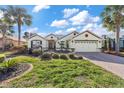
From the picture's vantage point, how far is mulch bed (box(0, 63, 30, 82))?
36.1ft

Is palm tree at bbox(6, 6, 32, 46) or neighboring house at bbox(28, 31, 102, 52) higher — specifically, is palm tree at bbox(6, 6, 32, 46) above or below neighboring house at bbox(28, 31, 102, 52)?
above

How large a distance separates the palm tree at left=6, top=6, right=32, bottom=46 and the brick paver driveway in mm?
2900

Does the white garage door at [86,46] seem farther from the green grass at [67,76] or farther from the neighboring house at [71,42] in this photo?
the green grass at [67,76]

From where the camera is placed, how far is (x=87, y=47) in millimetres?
13453

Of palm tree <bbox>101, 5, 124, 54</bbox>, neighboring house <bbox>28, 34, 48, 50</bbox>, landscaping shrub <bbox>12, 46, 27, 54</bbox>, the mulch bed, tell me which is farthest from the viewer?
palm tree <bbox>101, 5, 124, 54</bbox>

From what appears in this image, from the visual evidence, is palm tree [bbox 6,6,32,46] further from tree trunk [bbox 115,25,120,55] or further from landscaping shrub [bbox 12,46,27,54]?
tree trunk [bbox 115,25,120,55]

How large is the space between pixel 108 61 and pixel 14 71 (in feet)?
14.4

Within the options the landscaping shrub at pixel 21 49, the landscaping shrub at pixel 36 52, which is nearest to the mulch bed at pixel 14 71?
the landscaping shrub at pixel 21 49

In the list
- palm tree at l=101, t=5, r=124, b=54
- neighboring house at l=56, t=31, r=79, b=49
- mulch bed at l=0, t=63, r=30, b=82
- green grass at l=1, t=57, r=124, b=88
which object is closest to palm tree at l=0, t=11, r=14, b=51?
mulch bed at l=0, t=63, r=30, b=82

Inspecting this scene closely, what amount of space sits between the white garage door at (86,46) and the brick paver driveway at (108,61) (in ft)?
0.95

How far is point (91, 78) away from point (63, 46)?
2655 millimetres

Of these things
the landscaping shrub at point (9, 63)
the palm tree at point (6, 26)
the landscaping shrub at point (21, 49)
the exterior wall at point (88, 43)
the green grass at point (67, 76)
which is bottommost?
the green grass at point (67, 76)

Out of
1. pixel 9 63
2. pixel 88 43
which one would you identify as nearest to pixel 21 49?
pixel 9 63

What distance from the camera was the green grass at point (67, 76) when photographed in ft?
33.4
